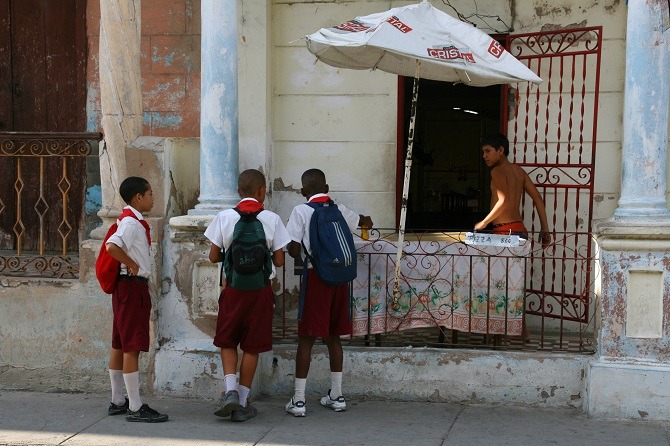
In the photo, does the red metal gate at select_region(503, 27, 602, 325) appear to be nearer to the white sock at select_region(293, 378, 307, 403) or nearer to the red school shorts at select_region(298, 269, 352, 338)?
the red school shorts at select_region(298, 269, 352, 338)

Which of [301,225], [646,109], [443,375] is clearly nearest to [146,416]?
[301,225]

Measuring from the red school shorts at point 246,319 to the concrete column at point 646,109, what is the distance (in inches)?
98.2

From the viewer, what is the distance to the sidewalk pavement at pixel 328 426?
5.79 metres

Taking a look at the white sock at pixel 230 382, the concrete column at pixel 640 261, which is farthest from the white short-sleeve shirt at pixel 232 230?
the concrete column at pixel 640 261

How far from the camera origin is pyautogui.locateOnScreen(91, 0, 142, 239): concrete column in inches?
288

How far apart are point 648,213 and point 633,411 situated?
1328 mm

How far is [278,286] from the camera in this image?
27.3 ft

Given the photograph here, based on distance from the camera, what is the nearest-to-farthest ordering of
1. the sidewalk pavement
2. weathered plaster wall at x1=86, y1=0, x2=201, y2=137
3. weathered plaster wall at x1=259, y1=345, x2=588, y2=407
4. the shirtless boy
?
the sidewalk pavement, weathered plaster wall at x1=259, y1=345, x2=588, y2=407, the shirtless boy, weathered plaster wall at x1=86, y1=0, x2=201, y2=137

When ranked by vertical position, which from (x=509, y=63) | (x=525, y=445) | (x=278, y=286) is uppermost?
(x=509, y=63)

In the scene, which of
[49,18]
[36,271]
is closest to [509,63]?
[36,271]

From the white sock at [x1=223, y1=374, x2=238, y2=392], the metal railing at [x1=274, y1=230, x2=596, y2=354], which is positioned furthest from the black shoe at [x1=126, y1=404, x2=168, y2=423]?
the metal railing at [x1=274, y1=230, x2=596, y2=354]

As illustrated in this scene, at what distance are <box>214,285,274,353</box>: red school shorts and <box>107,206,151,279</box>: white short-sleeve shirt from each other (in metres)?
0.56

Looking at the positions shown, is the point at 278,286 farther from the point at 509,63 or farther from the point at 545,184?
the point at 509,63

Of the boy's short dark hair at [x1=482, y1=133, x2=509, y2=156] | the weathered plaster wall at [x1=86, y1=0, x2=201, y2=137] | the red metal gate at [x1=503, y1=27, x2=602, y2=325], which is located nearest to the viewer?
the boy's short dark hair at [x1=482, y1=133, x2=509, y2=156]
